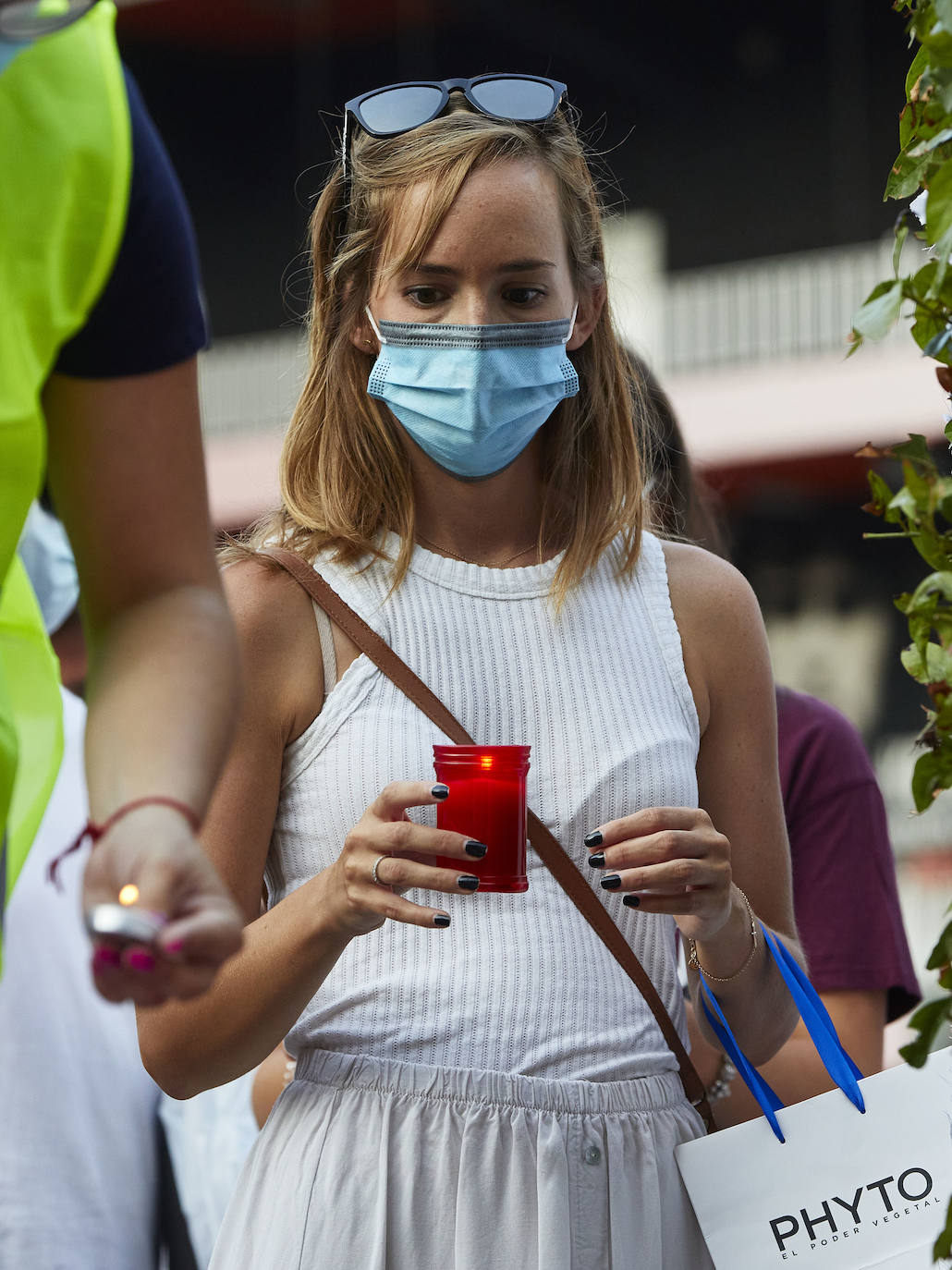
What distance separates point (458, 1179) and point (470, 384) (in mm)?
884

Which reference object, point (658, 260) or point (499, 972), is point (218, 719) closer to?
point (499, 972)

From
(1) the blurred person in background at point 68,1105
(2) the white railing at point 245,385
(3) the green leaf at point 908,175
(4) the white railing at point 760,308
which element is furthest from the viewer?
(2) the white railing at point 245,385

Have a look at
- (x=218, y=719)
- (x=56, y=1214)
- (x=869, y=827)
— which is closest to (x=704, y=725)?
(x=869, y=827)

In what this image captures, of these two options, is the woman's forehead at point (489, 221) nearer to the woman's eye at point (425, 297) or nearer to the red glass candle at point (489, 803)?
the woman's eye at point (425, 297)

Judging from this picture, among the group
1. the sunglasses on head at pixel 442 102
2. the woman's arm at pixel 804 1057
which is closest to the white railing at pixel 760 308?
the woman's arm at pixel 804 1057

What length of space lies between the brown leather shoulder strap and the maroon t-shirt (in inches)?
31.2

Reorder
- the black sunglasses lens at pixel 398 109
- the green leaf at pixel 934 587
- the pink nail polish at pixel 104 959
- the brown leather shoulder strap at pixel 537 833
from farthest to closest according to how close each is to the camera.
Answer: the black sunglasses lens at pixel 398 109
the brown leather shoulder strap at pixel 537 833
the green leaf at pixel 934 587
the pink nail polish at pixel 104 959

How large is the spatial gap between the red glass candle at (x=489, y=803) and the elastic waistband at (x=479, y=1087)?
0.24 meters

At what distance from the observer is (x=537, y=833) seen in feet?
6.25

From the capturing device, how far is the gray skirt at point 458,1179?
5.85ft

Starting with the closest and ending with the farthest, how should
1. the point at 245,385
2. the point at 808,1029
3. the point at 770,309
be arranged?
1. the point at 808,1029
2. the point at 770,309
3. the point at 245,385

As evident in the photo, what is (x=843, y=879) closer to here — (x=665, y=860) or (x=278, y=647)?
(x=665, y=860)

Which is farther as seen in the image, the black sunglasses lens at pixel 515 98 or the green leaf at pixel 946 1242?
the black sunglasses lens at pixel 515 98

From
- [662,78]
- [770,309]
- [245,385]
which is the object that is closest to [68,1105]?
[770,309]
